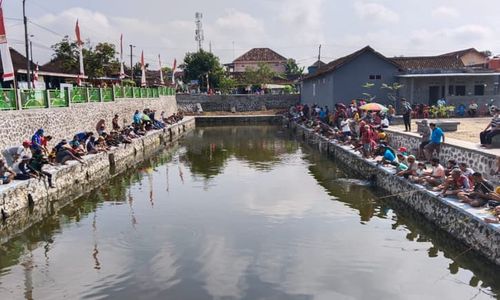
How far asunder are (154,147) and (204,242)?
17.6 meters

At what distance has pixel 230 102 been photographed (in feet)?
164

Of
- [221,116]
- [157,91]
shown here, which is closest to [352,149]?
[157,91]

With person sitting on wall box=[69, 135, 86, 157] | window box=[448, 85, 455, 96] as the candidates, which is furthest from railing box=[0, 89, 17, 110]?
window box=[448, 85, 455, 96]

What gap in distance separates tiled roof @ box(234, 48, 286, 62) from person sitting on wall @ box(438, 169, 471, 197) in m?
76.0

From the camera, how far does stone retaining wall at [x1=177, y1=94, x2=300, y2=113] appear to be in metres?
49.7

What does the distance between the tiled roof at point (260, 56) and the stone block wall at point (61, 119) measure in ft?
182

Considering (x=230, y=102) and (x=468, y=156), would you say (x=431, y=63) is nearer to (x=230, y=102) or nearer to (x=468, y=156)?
(x=230, y=102)

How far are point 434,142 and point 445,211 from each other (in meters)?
5.04

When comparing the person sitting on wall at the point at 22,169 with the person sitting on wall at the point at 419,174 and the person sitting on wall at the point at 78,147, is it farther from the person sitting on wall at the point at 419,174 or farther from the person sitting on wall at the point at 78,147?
the person sitting on wall at the point at 419,174

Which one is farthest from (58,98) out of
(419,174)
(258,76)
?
(258,76)

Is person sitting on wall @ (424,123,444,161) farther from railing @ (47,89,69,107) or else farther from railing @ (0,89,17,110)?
railing @ (47,89,69,107)

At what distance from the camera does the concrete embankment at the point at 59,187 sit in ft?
38.7

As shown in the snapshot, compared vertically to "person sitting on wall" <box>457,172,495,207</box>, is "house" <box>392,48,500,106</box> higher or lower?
higher

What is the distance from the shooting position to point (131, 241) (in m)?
10.5
